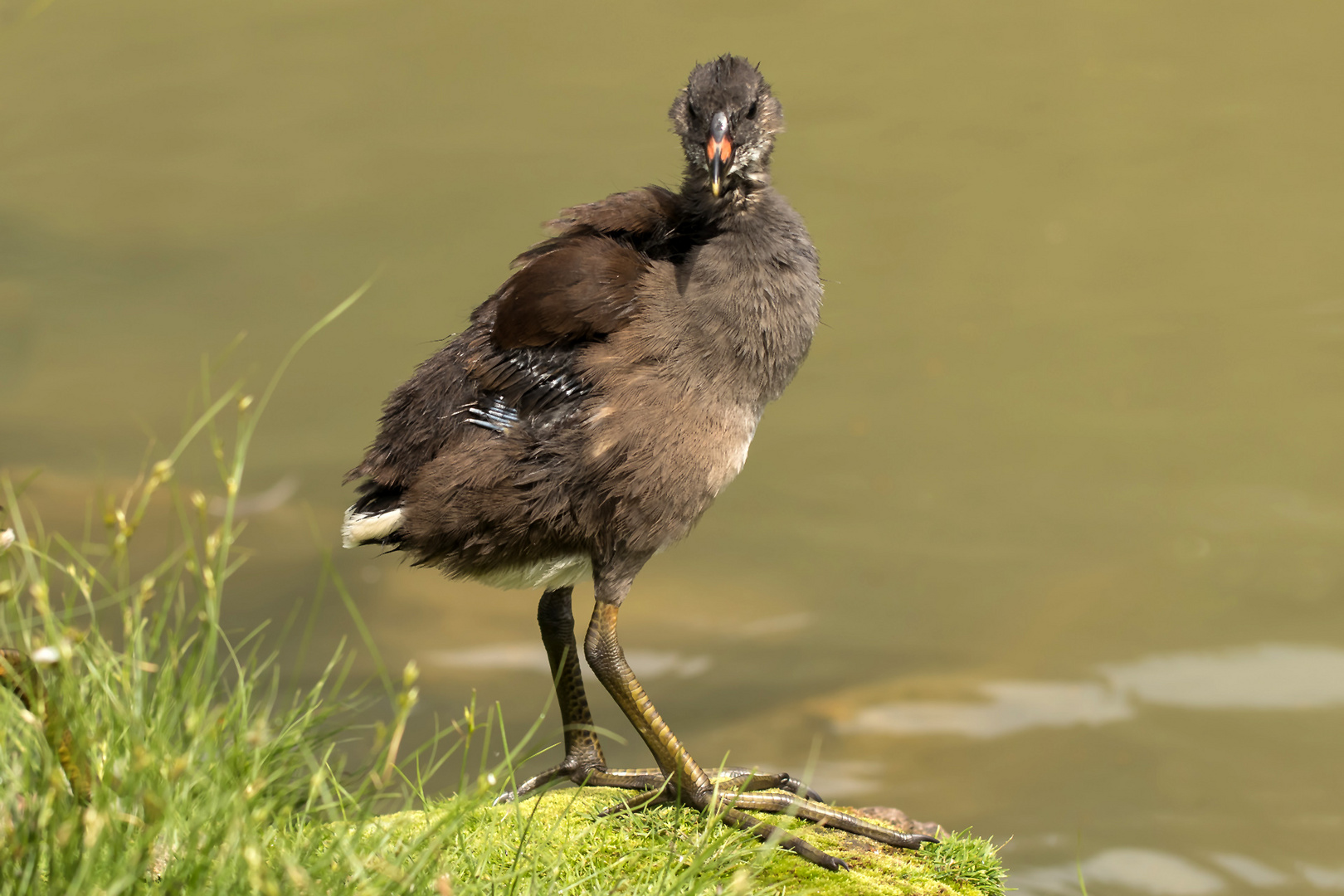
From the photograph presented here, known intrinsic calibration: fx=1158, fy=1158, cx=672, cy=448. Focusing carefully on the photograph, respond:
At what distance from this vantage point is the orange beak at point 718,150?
3.07m

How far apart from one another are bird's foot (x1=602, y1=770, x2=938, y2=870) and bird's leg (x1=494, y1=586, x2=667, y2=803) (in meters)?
0.22

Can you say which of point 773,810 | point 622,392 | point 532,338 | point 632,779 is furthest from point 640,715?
point 532,338

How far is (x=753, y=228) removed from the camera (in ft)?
10.7

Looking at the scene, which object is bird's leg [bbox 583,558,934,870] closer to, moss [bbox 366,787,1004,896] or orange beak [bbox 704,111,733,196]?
moss [bbox 366,787,1004,896]

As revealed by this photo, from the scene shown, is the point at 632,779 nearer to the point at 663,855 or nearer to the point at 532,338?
the point at 663,855

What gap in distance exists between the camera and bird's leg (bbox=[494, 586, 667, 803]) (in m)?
3.63

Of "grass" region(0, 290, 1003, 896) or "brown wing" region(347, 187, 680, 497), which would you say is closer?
"grass" region(0, 290, 1003, 896)

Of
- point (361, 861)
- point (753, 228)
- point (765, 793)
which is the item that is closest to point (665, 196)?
point (753, 228)

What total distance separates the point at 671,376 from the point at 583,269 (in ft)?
1.31

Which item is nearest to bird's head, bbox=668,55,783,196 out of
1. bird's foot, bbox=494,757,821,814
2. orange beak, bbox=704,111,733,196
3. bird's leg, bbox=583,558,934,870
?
orange beak, bbox=704,111,733,196

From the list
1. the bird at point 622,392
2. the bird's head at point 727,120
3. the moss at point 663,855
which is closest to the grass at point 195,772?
the moss at point 663,855

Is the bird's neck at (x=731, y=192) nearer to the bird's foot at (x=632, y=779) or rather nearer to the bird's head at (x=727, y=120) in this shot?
the bird's head at (x=727, y=120)

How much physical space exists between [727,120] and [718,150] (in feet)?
0.40

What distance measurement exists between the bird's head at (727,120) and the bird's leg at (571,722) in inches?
55.4
